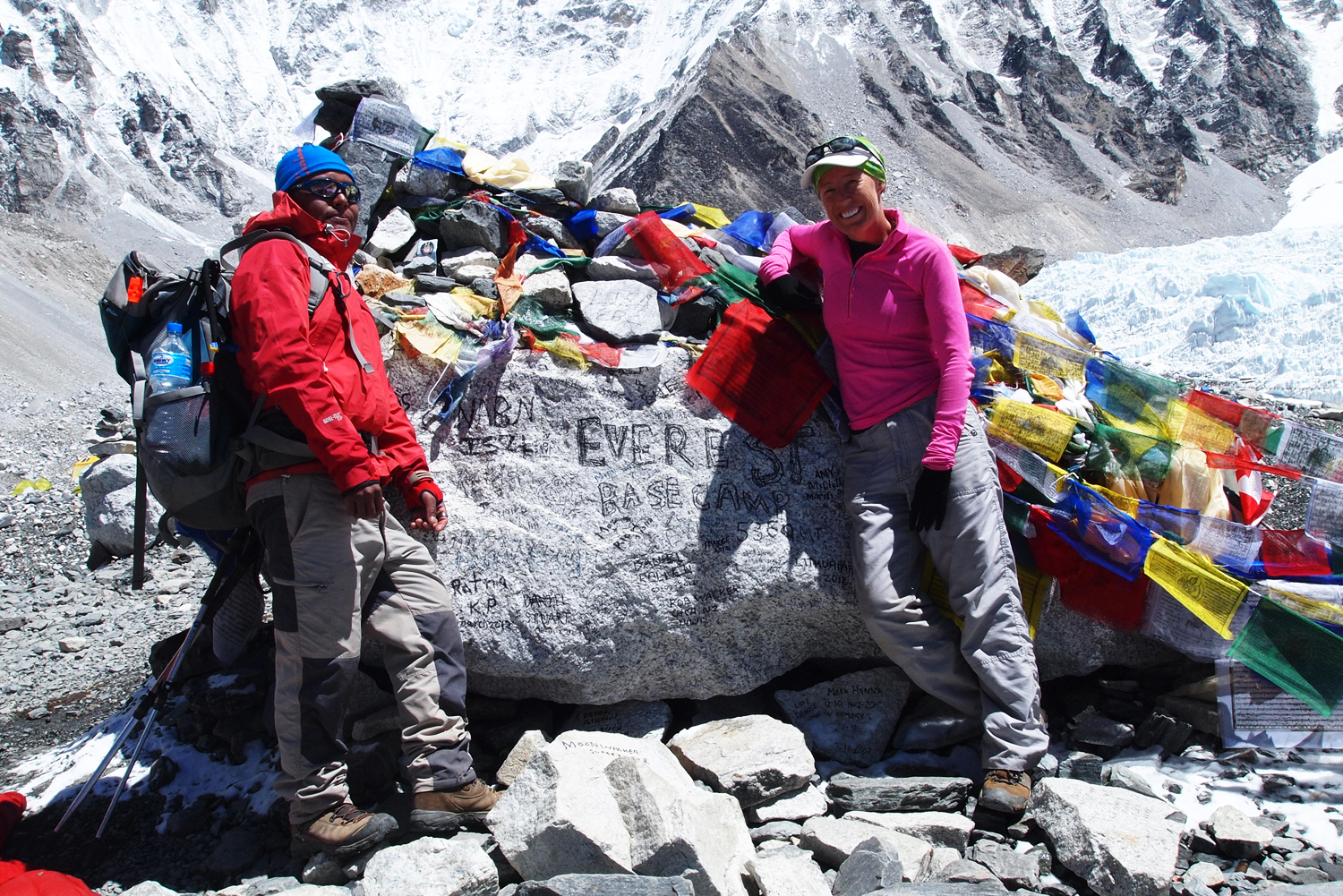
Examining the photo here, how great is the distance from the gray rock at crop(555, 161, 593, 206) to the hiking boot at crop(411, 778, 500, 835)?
4.03 metres

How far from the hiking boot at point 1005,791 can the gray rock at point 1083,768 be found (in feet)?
1.02

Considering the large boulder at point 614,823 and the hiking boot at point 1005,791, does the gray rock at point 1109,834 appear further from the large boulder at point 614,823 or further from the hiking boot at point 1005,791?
the large boulder at point 614,823

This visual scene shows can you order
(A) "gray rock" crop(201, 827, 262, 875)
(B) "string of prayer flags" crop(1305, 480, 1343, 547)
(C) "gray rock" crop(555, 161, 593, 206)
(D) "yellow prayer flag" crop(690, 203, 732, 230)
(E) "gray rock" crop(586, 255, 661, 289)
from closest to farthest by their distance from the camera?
(A) "gray rock" crop(201, 827, 262, 875)
(B) "string of prayer flags" crop(1305, 480, 1343, 547)
(E) "gray rock" crop(586, 255, 661, 289)
(C) "gray rock" crop(555, 161, 593, 206)
(D) "yellow prayer flag" crop(690, 203, 732, 230)

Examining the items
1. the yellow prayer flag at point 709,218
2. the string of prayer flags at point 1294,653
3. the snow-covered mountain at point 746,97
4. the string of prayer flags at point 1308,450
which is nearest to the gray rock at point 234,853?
the string of prayer flags at point 1294,653

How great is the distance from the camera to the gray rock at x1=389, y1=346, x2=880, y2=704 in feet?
13.4

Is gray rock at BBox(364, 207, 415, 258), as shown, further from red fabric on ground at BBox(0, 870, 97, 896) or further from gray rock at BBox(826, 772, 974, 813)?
gray rock at BBox(826, 772, 974, 813)


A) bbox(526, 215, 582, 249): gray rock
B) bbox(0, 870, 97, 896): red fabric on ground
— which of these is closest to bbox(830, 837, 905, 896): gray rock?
bbox(0, 870, 97, 896): red fabric on ground

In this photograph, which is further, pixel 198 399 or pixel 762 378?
pixel 762 378

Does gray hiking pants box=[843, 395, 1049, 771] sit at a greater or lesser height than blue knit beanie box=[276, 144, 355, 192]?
lesser

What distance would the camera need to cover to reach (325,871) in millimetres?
3344

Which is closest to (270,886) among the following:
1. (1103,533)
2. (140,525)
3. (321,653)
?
(321,653)

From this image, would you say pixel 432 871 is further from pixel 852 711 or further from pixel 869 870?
pixel 852 711

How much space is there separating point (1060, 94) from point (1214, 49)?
71.8 ft

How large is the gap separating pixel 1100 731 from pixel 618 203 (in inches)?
168
